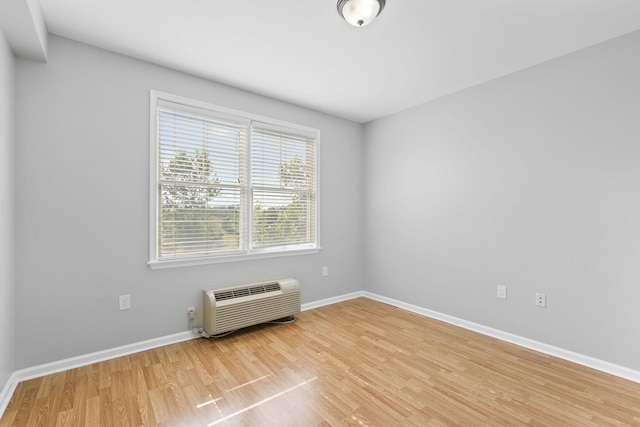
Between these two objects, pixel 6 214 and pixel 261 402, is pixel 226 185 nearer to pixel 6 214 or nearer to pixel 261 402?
pixel 6 214

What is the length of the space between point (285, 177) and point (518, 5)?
254 centimetres

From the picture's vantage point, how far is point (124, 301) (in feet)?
7.88

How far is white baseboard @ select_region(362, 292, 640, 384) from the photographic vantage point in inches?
84.0

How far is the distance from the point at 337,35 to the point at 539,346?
314cm

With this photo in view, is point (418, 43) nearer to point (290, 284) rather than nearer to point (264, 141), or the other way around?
point (264, 141)

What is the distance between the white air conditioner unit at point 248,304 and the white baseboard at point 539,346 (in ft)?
5.07

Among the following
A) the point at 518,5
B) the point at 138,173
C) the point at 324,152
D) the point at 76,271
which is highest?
the point at 518,5

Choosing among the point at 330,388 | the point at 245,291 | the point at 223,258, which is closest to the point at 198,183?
the point at 223,258

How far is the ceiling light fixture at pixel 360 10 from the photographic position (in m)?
1.76

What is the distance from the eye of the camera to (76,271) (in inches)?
87.5

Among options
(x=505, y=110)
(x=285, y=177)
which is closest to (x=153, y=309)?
(x=285, y=177)

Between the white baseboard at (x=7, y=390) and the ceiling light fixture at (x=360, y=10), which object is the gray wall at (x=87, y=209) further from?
the ceiling light fixture at (x=360, y=10)

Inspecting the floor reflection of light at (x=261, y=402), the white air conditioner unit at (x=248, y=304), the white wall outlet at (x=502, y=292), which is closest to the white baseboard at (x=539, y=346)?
the white wall outlet at (x=502, y=292)

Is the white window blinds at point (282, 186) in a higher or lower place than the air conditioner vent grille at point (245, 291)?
higher
